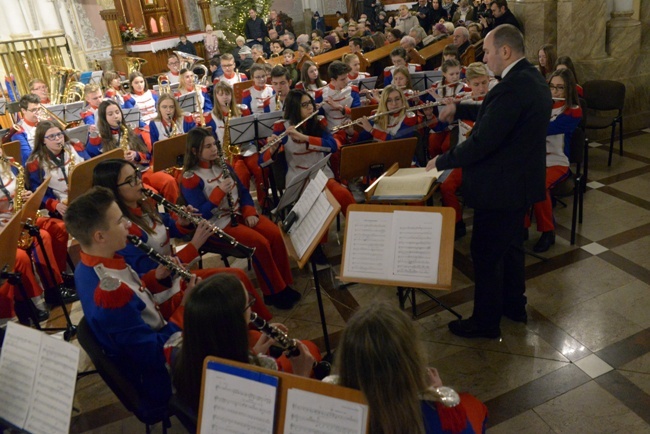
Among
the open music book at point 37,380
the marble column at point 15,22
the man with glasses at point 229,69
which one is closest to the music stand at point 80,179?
the open music book at point 37,380

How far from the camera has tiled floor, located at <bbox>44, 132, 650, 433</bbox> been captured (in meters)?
2.60

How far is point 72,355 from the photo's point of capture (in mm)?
1718

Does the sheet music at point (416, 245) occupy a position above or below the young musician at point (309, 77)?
below

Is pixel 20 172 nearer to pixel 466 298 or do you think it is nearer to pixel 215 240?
pixel 215 240

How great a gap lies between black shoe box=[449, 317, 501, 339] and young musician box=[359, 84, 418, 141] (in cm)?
205

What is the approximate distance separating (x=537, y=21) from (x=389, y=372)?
21.2ft

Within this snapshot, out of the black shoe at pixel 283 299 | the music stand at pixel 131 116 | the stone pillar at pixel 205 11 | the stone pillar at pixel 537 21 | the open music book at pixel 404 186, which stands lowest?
the black shoe at pixel 283 299

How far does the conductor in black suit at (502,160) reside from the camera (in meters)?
2.62

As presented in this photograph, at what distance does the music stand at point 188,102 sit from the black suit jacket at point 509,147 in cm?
399

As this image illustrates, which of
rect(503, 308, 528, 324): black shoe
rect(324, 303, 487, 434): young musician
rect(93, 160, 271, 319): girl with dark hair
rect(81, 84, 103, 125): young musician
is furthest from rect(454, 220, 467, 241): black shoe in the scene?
rect(81, 84, 103, 125): young musician

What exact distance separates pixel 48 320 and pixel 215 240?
1.58 metres

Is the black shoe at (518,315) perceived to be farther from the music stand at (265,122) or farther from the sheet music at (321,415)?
the music stand at (265,122)

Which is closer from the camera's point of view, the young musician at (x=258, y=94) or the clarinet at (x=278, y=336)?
the clarinet at (x=278, y=336)

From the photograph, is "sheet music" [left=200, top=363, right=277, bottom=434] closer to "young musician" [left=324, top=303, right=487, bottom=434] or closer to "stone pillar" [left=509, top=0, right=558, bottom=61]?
"young musician" [left=324, top=303, right=487, bottom=434]
